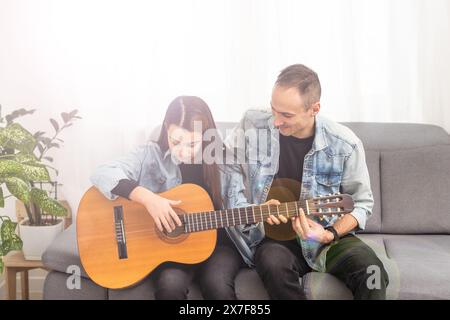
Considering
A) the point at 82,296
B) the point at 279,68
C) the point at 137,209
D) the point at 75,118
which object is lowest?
the point at 82,296

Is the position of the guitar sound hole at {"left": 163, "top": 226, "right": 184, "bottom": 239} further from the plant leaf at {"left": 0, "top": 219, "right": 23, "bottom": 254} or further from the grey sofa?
the plant leaf at {"left": 0, "top": 219, "right": 23, "bottom": 254}

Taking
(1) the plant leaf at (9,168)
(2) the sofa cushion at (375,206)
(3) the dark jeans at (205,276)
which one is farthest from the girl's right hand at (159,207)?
(2) the sofa cushion at (375,206)

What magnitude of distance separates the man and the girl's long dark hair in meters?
0.10

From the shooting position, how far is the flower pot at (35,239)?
5.65 ft

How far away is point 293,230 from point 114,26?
3.10 feet

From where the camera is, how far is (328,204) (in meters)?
1.45

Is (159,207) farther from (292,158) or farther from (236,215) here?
(292,158)

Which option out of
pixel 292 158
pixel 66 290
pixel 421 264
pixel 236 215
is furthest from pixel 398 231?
pixel 66 290

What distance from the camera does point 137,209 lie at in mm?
1540

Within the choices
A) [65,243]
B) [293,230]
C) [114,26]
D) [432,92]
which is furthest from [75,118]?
[432,92]

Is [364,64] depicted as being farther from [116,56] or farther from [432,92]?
[116,56]

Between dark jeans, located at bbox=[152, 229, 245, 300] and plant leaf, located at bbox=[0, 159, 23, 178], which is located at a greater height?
plant leaf, located at bbox=[0, 159, 23, 178]

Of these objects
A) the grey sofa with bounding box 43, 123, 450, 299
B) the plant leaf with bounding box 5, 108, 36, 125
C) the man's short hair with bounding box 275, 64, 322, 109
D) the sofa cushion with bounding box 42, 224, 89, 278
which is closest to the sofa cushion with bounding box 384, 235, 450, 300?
the grey sofa with bounding box 43, 123, 450, 299

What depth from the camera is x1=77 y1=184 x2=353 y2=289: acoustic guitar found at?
1503mm
